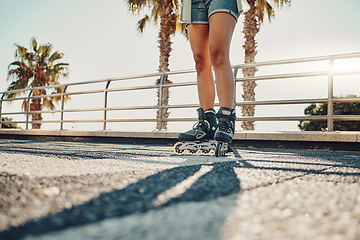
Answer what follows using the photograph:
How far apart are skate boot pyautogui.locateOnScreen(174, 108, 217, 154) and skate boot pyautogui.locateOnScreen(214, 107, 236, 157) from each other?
0.70ft

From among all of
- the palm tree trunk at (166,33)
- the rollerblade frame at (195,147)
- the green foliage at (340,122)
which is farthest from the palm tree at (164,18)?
the green foliage at (340,122)

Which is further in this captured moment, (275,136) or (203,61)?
(275,136)

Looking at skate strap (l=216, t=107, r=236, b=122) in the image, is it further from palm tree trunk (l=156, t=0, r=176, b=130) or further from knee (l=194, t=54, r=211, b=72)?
palm tree trunk (l=156, t=0, r=176, b=130)

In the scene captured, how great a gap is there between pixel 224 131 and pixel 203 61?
0.68 meters

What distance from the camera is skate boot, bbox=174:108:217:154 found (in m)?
2.46

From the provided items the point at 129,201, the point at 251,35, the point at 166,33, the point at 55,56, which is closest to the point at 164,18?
the point at 166,33

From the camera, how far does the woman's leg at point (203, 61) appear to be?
2555 mm

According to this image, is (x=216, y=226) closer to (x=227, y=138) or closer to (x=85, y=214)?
(x=85, y=214)

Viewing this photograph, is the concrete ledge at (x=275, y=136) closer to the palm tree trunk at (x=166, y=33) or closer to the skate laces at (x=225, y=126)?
the skate laces at (x=225, y=126)

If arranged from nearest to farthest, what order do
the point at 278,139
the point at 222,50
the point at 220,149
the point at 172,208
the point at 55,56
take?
1. the point at 172,208
2. the point at 220,149
3. the point at 222,50
4. the point at 278,139
5. the point at 55,56

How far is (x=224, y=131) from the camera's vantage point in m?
2.19

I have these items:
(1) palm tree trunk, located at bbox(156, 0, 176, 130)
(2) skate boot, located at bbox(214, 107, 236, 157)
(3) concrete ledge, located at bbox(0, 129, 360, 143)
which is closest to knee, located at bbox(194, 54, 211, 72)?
(2) skate boot, located at bbox(214, 107, 236, 157)

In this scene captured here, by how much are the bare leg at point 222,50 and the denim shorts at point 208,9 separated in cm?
3

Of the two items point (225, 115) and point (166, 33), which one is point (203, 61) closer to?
point (225, 115)
